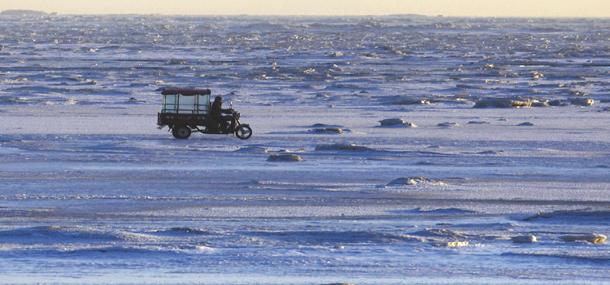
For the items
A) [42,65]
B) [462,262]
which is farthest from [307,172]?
[42,65]

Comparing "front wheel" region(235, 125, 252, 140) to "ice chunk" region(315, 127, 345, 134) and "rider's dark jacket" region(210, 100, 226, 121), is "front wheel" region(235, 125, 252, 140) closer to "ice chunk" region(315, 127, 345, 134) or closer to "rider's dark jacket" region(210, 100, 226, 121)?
"rider's dark jacket" region(210, 100, 226, 121)

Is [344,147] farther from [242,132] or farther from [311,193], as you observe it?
[311,193]

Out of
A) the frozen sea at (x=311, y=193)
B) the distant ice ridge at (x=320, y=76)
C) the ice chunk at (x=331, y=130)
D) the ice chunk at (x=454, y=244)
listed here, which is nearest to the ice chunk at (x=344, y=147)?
the frozen sea at (x=311, y=193)

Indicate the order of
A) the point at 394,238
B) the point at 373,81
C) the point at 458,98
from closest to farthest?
1. the point at 394,238
2. the point at 458,98
3. the point at 373,81

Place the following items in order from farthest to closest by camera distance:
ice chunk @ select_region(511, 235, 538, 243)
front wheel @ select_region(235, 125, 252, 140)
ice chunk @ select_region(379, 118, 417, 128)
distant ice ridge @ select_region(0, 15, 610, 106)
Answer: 1. distant ice ridge @ select_region(0, 15, 610, 106)
2. ice chunk @ select_region(379, 118, 417, 128)
3. front wheel @ select_region(235, 125, 252, 140)
4. ice chunk @ select_region(511, 235, 538, 243)

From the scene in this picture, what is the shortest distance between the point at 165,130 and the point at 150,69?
20.7 m

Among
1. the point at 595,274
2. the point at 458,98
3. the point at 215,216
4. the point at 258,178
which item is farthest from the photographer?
the point at 458,98

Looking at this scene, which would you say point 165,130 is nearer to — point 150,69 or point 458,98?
point 458,98

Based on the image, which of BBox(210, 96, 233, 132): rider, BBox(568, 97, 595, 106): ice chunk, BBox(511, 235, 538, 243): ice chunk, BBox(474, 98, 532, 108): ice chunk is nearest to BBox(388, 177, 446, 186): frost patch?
BBox(511, 235, 538, 243): ice chunk

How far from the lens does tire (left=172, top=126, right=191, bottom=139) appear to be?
589 inches

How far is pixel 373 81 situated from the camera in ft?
99.7

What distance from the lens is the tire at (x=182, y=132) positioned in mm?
14962

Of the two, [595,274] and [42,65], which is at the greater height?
[595,274]

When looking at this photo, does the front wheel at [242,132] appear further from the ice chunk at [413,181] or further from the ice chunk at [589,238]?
the ice chunk at [589,238]
